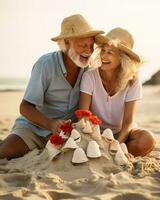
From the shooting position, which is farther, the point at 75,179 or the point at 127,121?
the point at 127,121

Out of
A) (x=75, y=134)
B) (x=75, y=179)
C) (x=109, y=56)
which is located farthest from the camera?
(x=109, y=56)

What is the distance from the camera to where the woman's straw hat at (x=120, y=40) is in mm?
4695

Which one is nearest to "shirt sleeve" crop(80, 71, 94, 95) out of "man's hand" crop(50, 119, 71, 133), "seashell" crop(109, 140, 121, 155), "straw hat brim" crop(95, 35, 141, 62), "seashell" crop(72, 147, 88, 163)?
"straw hat brim" crop(95, 35, 141, 62)

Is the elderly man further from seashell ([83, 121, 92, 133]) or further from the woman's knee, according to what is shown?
the woman's knee

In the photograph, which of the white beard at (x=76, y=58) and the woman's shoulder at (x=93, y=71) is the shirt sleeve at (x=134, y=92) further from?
the white beard at (x=76, y=58)

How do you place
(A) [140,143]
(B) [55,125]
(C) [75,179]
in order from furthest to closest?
(A) [140,143], (B) [55,125], (C) [75,179]

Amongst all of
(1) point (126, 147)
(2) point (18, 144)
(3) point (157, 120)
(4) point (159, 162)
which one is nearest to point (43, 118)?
(2) point (18, 144)

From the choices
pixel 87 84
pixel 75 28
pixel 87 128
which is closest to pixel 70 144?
pixel 87 128

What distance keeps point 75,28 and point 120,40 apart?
0.43 m

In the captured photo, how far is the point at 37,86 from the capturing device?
488cm

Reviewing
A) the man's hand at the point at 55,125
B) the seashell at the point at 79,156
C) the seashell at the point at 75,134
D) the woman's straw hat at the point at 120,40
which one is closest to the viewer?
the seashell at the point at 79,156

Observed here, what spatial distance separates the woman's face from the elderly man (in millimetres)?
137

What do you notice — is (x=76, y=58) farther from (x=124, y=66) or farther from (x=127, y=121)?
(x=127, y=121)

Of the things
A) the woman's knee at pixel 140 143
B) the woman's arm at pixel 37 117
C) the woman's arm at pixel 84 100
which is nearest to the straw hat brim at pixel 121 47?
the woman's arm at pixel 84 100
